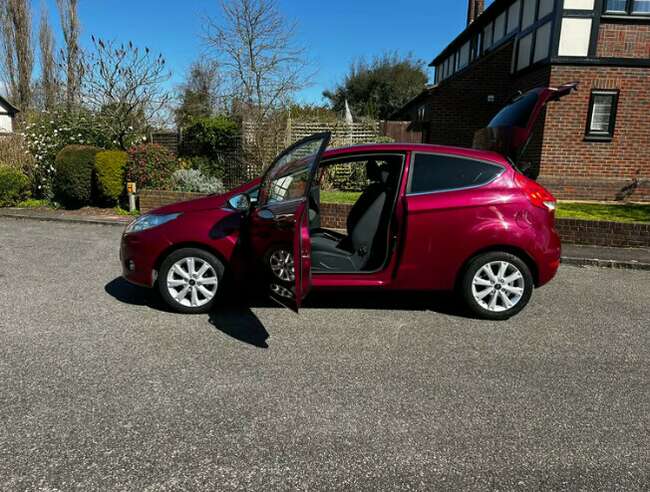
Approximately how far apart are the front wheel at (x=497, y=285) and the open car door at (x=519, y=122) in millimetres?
1063

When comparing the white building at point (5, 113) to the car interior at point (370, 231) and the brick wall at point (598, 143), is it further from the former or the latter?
the car interior at point (370, 231)

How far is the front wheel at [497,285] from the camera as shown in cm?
426

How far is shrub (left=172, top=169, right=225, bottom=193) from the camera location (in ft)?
35.2

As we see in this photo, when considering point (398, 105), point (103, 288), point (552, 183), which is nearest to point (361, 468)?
point (103, 288)

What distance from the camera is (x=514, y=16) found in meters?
14.3

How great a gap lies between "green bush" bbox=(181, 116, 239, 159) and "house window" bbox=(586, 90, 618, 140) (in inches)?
360

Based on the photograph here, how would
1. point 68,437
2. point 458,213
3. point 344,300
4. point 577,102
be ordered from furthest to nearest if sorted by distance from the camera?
point 577,102
point 344,300
point 458,213
point 68,437

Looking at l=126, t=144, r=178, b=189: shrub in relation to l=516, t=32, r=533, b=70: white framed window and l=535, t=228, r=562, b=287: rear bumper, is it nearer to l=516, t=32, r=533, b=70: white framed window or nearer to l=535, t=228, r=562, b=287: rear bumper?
l=535, t=228, r=562, b=287: rear bumper

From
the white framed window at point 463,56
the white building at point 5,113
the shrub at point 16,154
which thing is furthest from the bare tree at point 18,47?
the white framed window at point 463,56

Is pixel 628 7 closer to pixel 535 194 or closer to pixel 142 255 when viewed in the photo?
pixel 535 194

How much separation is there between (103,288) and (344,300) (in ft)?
8.87

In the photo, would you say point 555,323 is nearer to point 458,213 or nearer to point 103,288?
point 458,213

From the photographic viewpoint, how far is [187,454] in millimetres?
2354

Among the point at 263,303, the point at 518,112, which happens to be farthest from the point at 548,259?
the point at 263,303
